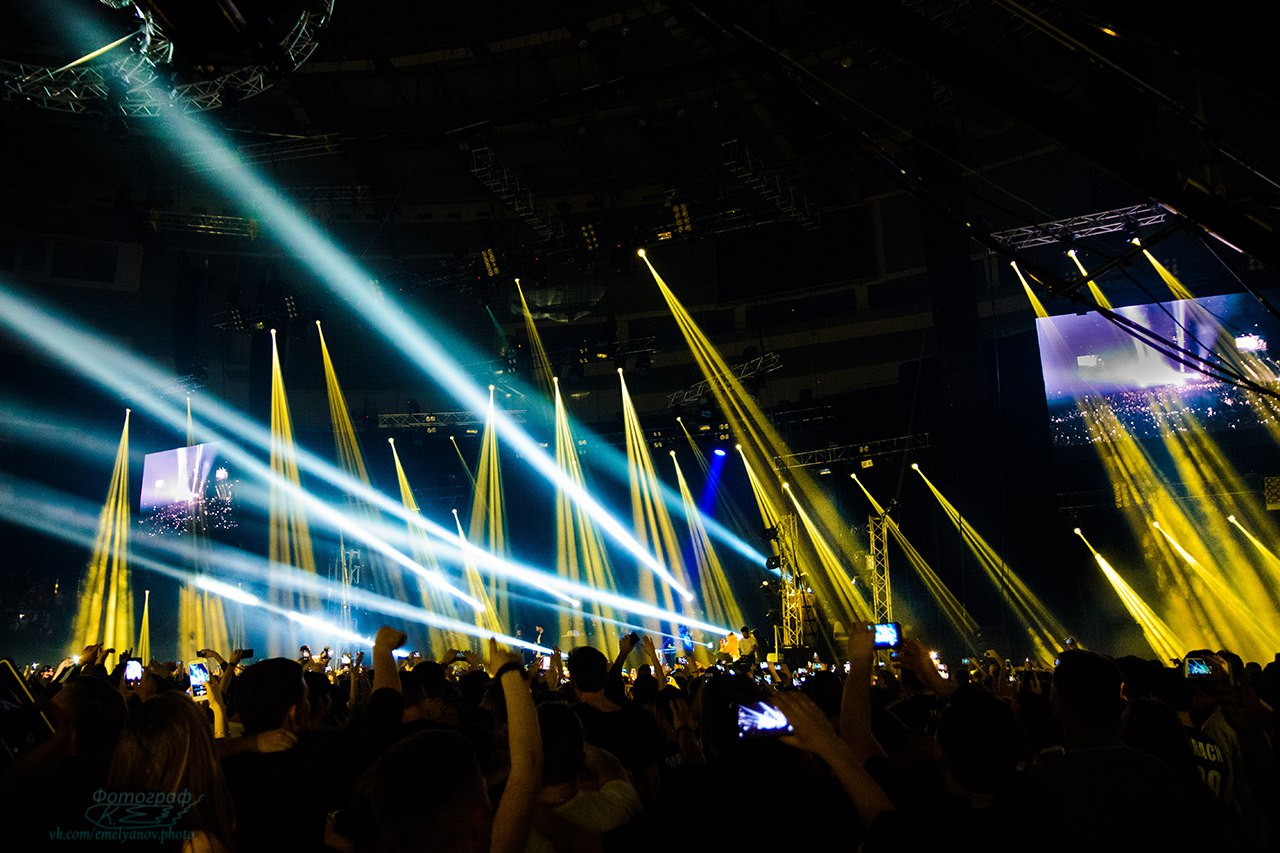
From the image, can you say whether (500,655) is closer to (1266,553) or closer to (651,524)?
(1266,553)

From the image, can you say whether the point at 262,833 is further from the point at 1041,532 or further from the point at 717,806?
the point at 1041,532

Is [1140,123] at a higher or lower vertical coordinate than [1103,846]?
higher

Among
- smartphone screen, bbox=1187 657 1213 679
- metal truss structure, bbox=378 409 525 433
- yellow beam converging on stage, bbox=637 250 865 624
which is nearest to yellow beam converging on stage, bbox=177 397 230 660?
metal truss structure, bbox=378 409 525 433

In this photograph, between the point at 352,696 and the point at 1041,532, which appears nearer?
the point at 352,696

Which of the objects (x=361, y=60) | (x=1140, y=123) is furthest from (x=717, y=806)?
(x=361, y=60)

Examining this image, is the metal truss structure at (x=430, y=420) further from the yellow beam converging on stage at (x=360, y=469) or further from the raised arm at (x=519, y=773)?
the raised arm at (x=519, y=773)

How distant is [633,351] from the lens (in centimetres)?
1805

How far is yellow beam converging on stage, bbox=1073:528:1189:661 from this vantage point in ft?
53.6

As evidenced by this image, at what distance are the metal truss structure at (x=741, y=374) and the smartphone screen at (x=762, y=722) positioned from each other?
15837 millimetres

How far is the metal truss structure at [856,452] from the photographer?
1703cm

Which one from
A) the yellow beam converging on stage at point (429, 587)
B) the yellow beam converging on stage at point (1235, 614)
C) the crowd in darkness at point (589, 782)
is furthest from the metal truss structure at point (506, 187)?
the crowd in darkness at point (589, 782)

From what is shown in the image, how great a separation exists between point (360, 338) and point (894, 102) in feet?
48.2

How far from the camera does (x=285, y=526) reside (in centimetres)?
2106

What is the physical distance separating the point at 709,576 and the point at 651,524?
6.62ft
